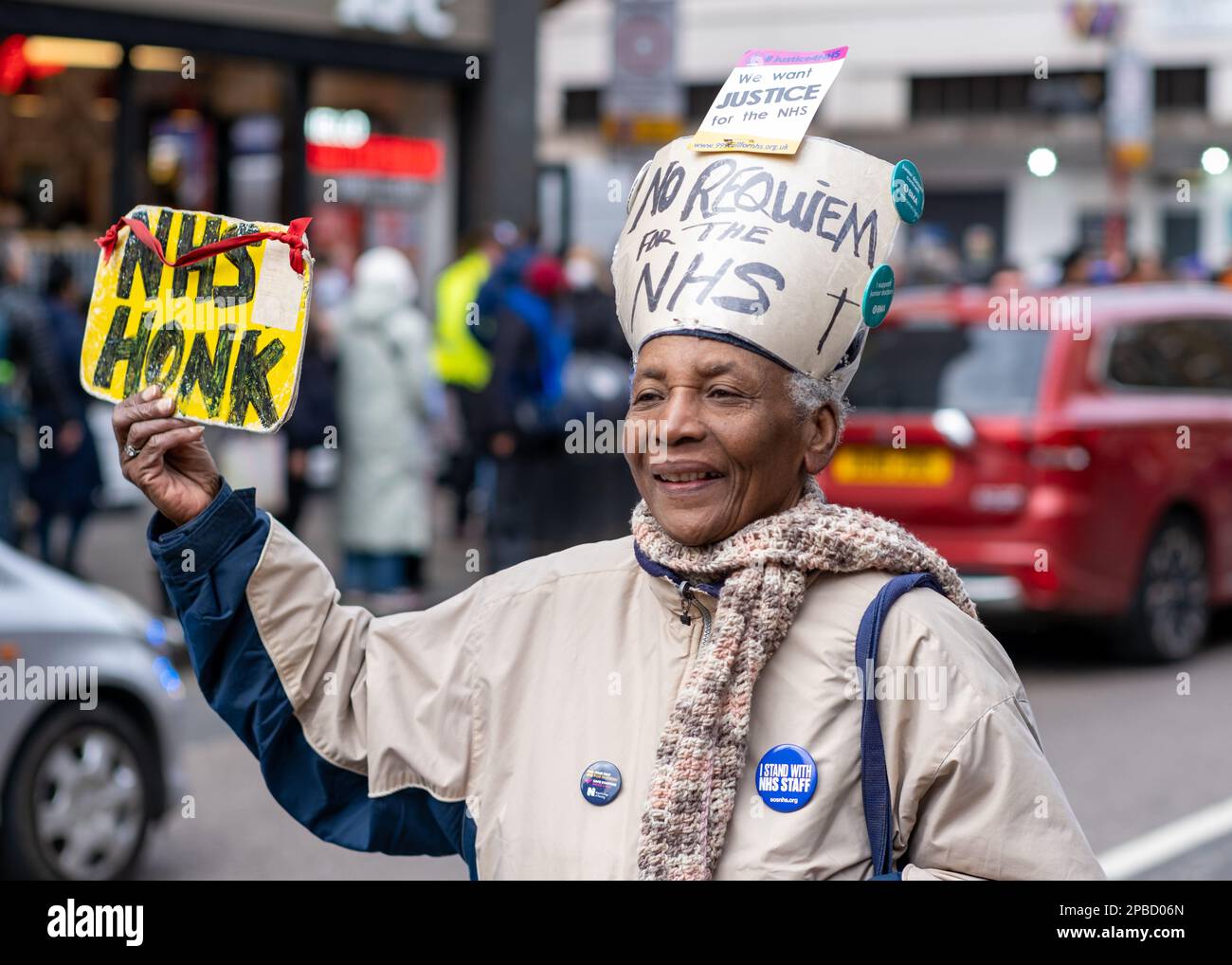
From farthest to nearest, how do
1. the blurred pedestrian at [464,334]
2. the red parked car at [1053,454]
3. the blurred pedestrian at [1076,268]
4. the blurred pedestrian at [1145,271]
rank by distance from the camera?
the blurred pedestrian at [1145,271] → the blurred pedestrian at [1076,268] → the blurred pedestrian at [464,334] → the red parked car at [1053,454]

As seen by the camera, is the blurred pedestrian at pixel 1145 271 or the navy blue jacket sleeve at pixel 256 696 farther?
the blurred pedestrian at pixel 1145 271

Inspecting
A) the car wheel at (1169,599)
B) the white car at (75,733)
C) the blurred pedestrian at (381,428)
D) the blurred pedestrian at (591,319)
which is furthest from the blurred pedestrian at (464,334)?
the white car at (75,733)

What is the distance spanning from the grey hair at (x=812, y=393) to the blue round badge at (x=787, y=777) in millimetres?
418

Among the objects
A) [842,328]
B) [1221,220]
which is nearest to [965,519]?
[842,328]

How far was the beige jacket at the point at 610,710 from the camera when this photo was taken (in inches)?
81.7

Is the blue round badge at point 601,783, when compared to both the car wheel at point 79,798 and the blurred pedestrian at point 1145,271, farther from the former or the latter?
the blurred pedestrian at point 1145,271

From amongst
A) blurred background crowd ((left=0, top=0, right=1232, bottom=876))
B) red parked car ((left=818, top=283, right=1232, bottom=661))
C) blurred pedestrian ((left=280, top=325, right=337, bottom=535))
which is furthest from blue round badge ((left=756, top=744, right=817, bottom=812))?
blurred pedestrian ((left=280, top=325, right=337, bottom=535))

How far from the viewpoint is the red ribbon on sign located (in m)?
2.27

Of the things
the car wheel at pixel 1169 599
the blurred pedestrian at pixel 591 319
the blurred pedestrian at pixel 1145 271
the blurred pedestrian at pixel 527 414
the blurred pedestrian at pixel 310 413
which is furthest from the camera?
the blurred pedestrian at pixel 1145 271

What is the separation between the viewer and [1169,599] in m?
9.53

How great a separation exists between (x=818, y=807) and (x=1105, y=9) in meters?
25.3

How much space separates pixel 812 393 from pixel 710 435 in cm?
14

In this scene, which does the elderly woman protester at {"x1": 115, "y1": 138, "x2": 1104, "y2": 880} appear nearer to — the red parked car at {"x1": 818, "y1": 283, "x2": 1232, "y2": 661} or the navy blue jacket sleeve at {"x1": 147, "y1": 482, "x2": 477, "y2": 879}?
the navy blue jacket sleeve at {"x1": 147, "y1": 482, "x2": 477, "y2": 879}
